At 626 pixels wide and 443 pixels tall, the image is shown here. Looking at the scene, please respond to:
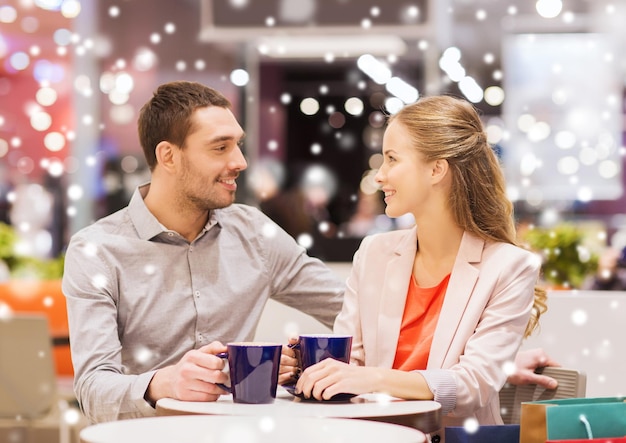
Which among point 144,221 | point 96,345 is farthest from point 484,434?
point 144,221

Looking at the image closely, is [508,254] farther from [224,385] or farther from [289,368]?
[224,385]

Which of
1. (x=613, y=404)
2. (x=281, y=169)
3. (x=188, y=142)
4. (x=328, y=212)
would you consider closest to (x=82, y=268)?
(x=188, y=142)

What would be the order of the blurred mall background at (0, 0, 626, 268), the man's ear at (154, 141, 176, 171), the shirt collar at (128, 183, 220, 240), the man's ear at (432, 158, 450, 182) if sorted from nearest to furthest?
the man's ear at (432, 158, 450, 182)
the shirt collar at (128, 183, 220, 240)
the man's ear at (154, 141, 176, 171)
the blurred mall background at (0, 0, 626, 268)

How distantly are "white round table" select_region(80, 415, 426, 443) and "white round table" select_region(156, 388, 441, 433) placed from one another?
0.08 m

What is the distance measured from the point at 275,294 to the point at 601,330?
35.7 inches

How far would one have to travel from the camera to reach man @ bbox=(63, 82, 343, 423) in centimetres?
184

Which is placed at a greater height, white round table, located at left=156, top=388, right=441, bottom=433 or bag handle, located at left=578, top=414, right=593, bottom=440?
white round table, located at left=156, top=388, right=441, bottom=433

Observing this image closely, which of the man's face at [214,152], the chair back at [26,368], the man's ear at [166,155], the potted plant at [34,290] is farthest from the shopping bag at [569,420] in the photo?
the potted plant at [34,290]

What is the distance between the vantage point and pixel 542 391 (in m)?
1.89

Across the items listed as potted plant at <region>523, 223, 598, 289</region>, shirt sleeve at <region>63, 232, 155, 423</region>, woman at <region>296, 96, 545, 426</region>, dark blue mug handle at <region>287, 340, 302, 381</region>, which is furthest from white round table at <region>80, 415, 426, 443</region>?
potted plant at <region>523, 223, 598, 289</region>

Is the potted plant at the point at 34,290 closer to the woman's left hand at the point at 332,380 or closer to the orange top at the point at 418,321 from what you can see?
the orange top at the point at 418,321

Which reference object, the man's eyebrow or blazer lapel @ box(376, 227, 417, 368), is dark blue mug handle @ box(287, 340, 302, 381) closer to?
blazer lapel @ box(376, 227, 417, 368)

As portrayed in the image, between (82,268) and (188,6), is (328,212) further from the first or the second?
(82,268)

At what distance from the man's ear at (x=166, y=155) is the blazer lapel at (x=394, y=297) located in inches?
22.5
